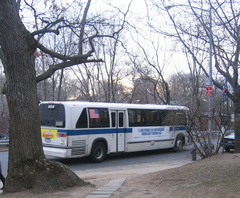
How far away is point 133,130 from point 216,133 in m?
4.58

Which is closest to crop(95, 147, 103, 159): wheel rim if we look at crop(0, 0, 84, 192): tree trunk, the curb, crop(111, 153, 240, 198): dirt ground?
crop(111, 153, 240, 198): dirt ground

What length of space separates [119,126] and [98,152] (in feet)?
5.60

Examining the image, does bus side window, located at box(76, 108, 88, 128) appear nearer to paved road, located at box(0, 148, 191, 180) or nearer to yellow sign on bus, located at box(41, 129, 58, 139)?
yellow sign on bus, located at box(41, 129, 58, 139)

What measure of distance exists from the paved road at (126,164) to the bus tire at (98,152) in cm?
25

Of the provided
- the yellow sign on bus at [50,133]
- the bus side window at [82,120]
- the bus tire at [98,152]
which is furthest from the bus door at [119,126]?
the yellow sign on bus at [50,133]

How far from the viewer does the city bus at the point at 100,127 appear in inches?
547

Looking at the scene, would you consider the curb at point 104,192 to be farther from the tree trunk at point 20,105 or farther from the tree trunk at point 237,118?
the tree trunk at point 237,118

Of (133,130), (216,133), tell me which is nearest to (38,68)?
(133,130)

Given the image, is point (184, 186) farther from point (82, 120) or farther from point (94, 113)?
point (94, 113)

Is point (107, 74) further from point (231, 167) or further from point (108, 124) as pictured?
point (231, 167)

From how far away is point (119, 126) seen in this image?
16.0 metres

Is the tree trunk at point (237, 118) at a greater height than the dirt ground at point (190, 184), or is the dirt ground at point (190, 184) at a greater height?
the tree trunk at point (237, 118)

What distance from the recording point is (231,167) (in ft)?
26.8

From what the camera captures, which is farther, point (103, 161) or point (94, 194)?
point (103, 161)
